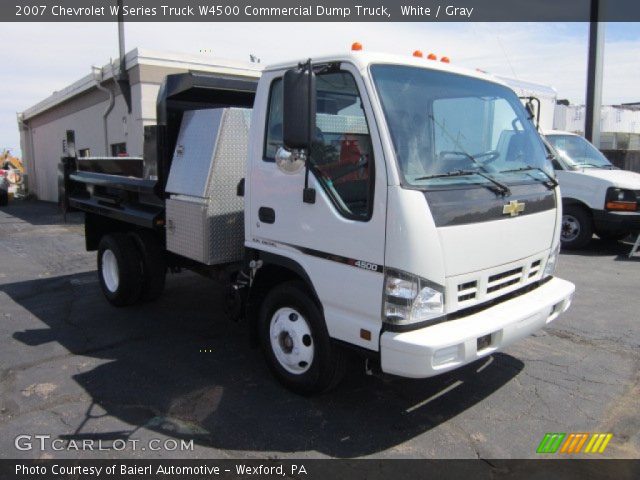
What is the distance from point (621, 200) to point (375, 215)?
23.6ft

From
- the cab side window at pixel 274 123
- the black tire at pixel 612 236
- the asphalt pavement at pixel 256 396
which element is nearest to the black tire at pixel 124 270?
the asphalt pavement at pixel 256 396

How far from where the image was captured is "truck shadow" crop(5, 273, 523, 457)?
3.41 meters

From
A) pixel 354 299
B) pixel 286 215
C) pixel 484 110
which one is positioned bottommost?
pixel 354 299

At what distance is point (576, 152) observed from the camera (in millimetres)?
9531

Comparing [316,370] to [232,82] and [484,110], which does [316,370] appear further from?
[232,82]

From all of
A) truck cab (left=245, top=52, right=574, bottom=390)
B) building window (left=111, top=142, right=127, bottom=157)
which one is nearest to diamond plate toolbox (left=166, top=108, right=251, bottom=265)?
truck cab (left=245, top=52, right=574, bottom=390)

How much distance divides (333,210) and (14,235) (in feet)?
42.4

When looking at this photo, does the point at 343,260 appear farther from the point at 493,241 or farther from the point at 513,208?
the point at 513,208

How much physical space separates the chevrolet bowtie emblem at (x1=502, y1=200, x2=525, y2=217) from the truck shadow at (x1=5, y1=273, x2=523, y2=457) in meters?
1.41

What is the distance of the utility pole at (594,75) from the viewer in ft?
37.4

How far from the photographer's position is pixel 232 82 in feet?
16.4
